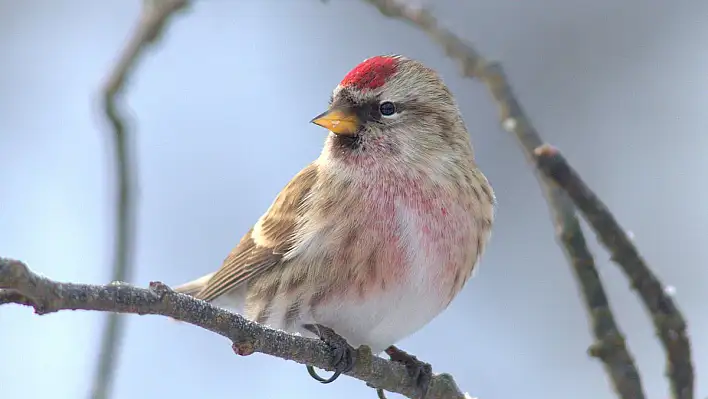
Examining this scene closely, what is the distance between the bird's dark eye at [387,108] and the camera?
298 centimetres

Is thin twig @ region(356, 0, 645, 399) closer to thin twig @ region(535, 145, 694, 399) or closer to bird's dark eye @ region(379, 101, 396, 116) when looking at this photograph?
thin twig @ region(535, 145, 694, 399)

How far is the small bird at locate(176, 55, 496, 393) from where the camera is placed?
2736mm

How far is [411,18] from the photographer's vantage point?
2.61m

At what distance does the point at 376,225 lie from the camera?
9.08 feet

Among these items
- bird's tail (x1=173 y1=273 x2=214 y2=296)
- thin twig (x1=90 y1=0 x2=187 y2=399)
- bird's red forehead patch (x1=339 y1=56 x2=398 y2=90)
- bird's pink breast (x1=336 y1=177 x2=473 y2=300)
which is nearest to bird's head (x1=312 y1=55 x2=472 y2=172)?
bird's red forehead patch (x1=339 y1=56 x2=398 y2=90)

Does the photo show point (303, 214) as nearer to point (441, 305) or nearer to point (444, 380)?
point (441, 305)

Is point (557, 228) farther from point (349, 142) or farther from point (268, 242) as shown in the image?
point (268, 242)

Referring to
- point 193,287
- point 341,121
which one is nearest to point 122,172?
point 341,121

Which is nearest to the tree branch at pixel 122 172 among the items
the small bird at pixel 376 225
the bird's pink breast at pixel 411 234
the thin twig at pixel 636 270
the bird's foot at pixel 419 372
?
the small bird at pixel 376 225

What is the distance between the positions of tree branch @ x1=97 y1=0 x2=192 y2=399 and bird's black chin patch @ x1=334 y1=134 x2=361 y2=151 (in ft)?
2.16

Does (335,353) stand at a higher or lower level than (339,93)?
lower

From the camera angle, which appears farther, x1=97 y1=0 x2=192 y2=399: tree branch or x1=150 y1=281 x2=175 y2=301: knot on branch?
x1=97 y1=0 x2=192 y2=399: tree branch

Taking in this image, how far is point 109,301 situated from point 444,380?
57.6 inches

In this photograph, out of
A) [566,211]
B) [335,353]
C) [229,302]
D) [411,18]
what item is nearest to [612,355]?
[566,211]
